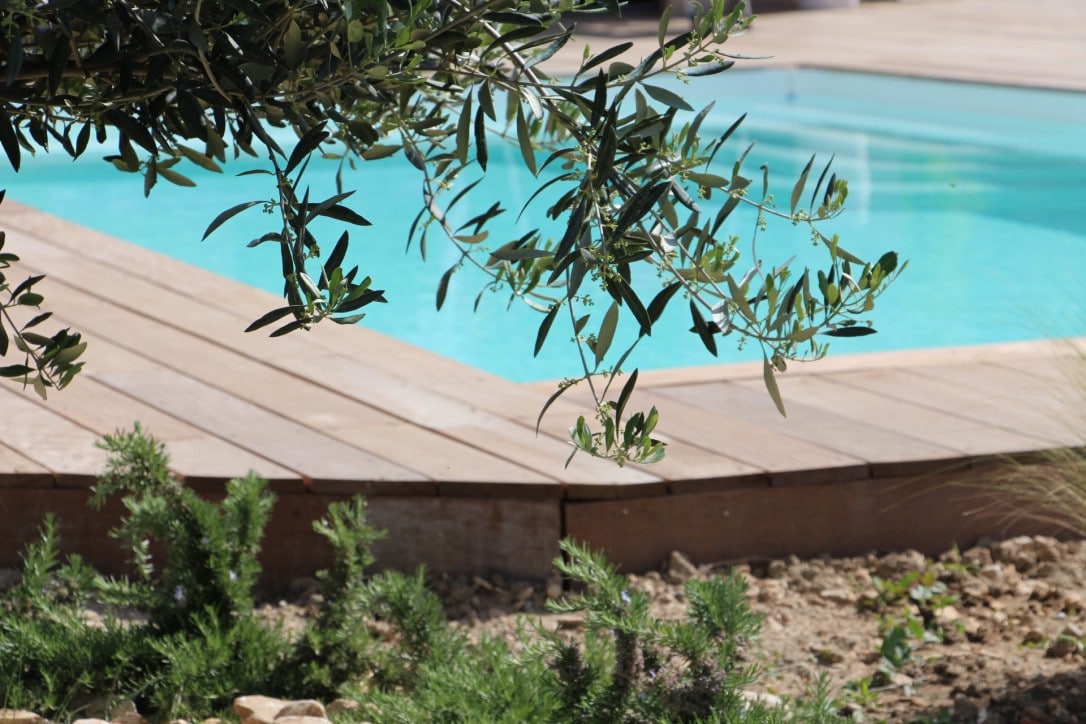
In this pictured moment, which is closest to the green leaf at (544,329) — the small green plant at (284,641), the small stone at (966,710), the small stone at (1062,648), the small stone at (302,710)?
the small green plant at (284,641)

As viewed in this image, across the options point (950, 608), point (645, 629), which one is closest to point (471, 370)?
point (950, 608)

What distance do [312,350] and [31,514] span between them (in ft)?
3.58

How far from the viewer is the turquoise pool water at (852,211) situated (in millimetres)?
5898

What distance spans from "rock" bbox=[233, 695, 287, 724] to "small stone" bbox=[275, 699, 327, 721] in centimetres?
1

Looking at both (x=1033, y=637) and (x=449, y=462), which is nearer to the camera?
(x=1033, y=637)

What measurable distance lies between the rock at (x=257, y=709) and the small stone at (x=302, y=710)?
0.5 inches

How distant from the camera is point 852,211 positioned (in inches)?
305

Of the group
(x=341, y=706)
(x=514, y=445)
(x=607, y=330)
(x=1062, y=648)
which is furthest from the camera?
(x=514, y=445)

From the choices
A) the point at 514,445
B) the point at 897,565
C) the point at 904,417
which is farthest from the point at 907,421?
the point at 514,445

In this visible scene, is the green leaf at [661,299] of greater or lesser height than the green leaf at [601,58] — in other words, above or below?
below

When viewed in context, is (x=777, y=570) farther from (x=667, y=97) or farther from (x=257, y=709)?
(x=667, y=97)

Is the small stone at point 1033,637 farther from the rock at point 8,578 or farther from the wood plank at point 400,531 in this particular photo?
the rock at point 8,578

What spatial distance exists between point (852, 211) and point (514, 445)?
5.17 metres

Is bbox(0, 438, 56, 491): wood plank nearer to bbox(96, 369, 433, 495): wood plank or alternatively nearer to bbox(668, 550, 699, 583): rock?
bbox(96, 369, 433, 495): wood plank
